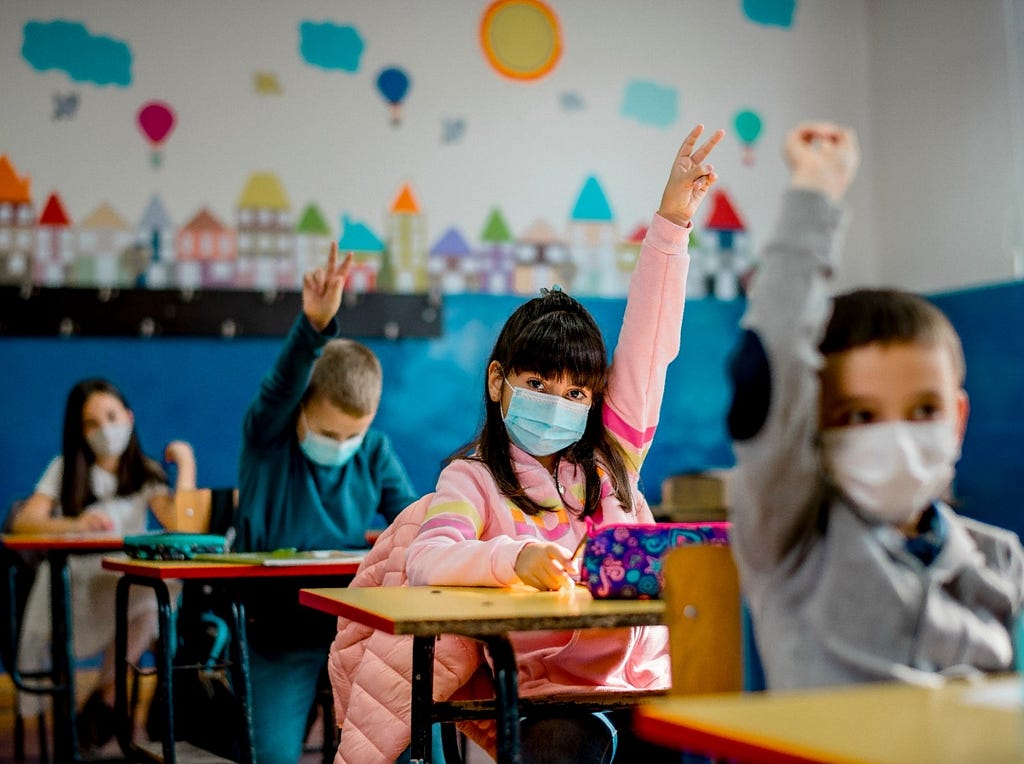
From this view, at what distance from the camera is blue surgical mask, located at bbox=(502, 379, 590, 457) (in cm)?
196

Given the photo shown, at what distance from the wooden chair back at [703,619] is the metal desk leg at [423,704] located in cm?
41

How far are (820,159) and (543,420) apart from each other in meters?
0.88

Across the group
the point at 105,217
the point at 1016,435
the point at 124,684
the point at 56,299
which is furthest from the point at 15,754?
the point at 1016,435

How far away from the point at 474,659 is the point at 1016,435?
151 inches

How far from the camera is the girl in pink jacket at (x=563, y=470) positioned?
1791 mm

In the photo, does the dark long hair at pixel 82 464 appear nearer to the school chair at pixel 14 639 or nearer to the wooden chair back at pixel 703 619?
the school chair at pixel 14 639

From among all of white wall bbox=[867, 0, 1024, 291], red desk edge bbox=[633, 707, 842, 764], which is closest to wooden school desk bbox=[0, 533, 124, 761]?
red desk edge bbox=[633, 707, 842, 764]

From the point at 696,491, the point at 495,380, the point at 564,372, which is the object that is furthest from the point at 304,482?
the point at 696,491

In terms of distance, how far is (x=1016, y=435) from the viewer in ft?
16.6

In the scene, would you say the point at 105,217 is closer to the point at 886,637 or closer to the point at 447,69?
the point at 447,69

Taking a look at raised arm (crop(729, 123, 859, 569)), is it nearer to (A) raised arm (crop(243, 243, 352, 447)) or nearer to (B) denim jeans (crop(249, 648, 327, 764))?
(A) raised arm (crop(243, 243, 352, 447))

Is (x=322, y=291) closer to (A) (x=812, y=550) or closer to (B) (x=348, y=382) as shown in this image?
(B) (x=348, y=382)

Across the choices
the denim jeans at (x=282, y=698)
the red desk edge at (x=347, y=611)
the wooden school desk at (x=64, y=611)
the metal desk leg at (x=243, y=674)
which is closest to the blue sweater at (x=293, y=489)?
the denim jeans at (x=282, y=698)

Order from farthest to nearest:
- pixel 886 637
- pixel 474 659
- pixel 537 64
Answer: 1. pixel 537 64
2. pixel 474 659
3. pixel 886 637
